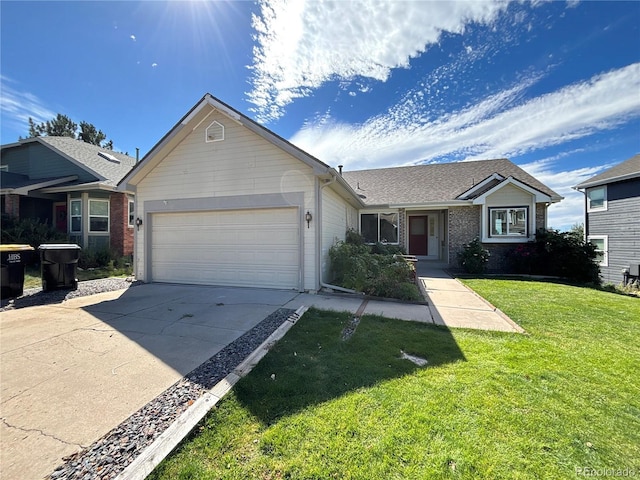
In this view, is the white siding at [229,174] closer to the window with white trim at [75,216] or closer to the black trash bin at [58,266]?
the black trash bin at [58,266]

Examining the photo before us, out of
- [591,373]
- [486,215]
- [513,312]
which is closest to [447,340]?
[591,373]

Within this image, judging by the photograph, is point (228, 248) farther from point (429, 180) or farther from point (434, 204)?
point (429, 180)

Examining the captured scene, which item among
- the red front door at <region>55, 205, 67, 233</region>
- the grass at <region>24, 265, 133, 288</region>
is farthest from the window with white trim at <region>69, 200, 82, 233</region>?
the grass at <region>24, 265, 133, 288</region>

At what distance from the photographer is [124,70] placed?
10.6 m

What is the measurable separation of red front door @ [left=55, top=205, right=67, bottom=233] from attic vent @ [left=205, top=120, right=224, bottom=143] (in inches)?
464

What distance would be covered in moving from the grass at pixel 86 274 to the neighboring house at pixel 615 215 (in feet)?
65.5

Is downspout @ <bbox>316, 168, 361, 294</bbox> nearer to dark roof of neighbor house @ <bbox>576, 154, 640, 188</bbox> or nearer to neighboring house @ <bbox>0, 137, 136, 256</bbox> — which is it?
neighboring house @ <bbox>0, 137, 136, 256</bbox>

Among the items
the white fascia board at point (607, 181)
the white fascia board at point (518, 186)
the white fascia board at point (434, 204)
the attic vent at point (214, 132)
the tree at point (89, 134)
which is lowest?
the white fascia board at point (434, 204)

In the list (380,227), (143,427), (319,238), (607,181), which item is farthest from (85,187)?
(607,181)

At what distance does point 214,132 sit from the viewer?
26.8ft

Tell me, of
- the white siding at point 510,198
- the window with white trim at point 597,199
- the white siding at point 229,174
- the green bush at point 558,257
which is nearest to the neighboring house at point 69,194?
the white siding at point 229,174

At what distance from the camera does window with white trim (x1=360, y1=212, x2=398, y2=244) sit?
14.5 metres

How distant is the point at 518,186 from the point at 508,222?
1.67 m

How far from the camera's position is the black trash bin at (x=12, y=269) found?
651cm
